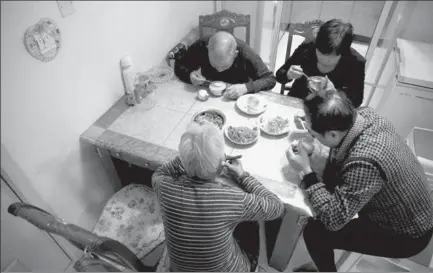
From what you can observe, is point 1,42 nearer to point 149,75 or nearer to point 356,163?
point 149,75

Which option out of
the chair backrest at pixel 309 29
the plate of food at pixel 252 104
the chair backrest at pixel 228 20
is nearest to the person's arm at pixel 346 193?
the plate of food at pixel 252 104

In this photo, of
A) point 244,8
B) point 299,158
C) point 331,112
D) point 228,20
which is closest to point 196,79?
point 228,20

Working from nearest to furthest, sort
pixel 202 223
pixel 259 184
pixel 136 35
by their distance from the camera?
pixel 202 223 → pixel 259 184 → pixel 136 35

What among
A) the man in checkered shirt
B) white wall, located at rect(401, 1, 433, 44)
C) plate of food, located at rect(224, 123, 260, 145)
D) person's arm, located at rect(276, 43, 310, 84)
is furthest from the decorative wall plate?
white wall, located at rect(401, 1, 433, 44)

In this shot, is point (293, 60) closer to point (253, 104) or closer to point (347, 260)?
point (253, 104)

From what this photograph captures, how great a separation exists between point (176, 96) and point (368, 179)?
1652mm

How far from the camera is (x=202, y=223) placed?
52.7 inches

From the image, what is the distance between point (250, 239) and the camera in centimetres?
191

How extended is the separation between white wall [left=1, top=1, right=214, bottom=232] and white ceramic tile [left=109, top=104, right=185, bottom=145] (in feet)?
0.85

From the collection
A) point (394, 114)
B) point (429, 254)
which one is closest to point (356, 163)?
point (429, 254)

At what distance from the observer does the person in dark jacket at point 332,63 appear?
81.3 inches

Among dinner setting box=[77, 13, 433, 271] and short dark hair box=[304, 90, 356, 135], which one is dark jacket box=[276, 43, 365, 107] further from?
short dark hair box=[304, 90, 356, 135]

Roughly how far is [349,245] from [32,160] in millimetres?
2215

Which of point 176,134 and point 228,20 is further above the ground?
point 228,20
